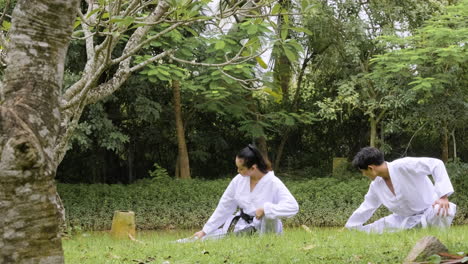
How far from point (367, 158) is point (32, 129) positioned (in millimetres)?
4137

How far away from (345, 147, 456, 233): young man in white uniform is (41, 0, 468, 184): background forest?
20.1ft

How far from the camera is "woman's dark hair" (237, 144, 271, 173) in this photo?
677 centimetres

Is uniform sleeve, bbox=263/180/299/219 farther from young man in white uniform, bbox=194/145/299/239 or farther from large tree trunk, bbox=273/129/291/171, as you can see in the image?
large tree trunk, bbox=273/129/291/171

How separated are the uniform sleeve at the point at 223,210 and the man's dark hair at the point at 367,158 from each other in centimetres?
149

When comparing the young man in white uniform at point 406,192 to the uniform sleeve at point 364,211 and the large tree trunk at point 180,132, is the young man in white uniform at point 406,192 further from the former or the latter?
the large tree trunk at point 180,132

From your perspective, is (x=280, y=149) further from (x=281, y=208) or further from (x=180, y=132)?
(x=281, y=208)

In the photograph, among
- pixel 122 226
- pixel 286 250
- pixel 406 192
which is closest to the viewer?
pixel 286 250

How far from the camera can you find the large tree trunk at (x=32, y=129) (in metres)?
2.92

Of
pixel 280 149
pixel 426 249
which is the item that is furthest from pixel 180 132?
pixel 426 249

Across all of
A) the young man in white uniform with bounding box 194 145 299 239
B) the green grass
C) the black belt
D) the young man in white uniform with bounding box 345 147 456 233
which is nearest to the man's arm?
the young man in white uniform with bounding box 345 147 456 233

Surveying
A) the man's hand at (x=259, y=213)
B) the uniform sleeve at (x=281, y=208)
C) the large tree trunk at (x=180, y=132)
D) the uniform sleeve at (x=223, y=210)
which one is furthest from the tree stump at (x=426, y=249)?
the large tree trunk at (x=180, y=132)

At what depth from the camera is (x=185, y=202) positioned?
1477 cm

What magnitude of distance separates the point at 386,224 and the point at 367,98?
978 cm

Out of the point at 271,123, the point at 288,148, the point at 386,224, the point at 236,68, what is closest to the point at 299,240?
the point at 386,224
